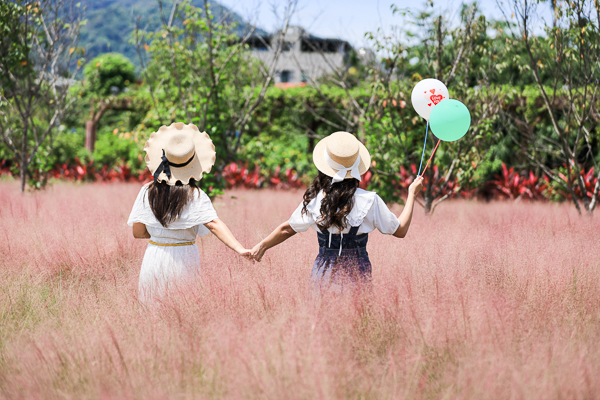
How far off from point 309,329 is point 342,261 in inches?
19.9

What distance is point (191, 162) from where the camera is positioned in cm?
295

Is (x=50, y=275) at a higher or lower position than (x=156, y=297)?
lower

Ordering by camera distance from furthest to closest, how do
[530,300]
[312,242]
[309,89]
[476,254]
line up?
[309,89], [312,242], [476,254], [530,300]

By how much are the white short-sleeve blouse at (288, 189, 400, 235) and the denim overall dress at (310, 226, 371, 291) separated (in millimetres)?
59

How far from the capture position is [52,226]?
5.10 meters

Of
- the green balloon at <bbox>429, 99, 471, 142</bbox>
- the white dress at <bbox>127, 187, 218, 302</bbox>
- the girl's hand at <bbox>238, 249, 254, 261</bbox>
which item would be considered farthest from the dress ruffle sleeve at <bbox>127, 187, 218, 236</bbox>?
the green balloon at <bbox>429, 99, 471, 142</bbox>

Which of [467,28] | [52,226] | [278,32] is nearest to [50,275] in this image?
[52,226]

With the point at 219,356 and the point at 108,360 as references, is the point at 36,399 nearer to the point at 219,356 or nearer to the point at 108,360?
the point at 108,360

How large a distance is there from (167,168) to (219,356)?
120cm

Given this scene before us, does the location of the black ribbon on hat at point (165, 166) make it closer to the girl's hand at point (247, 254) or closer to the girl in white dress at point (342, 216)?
the girl's hand at point (247, 254)

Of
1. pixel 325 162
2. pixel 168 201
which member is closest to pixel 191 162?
pixel 168 201

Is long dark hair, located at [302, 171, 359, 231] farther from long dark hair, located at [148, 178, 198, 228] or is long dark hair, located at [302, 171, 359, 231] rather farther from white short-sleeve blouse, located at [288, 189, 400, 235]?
long dark hair, located at [148, 178, 198, 228]

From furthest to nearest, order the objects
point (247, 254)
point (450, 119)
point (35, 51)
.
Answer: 1. point (35, 51)
2. point (450, 119)
3. point (247, 254)

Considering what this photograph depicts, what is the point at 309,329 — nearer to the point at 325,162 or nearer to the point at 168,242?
the point at 325,162
